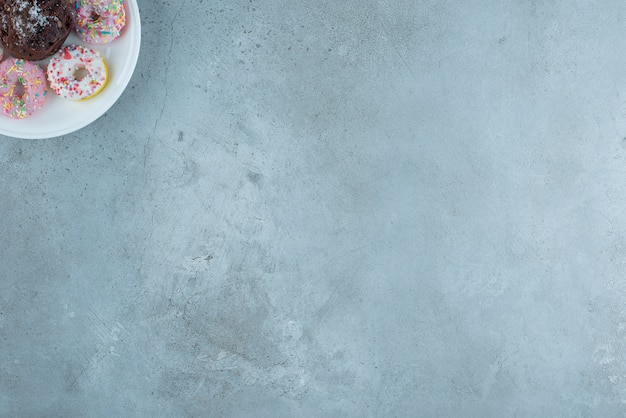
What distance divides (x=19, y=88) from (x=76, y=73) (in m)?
0.21

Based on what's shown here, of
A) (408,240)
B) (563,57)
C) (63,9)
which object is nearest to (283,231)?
(408,240)

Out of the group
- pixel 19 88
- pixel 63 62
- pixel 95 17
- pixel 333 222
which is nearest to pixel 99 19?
pixel 95 17

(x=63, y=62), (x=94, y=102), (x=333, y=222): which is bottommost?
(x=333, y=222)

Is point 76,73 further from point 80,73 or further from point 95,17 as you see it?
point 95,17

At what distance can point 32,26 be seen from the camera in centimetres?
182

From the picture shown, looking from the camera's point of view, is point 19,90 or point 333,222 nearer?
point 19,90

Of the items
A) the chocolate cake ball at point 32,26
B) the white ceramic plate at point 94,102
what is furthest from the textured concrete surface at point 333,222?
the chocolate cake ball at point 32,26

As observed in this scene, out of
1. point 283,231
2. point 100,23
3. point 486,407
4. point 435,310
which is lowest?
point 486,407

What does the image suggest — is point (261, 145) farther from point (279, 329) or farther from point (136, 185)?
point (279, 329)

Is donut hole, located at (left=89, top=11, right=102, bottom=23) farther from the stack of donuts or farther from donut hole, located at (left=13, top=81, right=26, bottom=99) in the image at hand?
donut hole, located at (left=13, top=81, right=26, bottom=99)

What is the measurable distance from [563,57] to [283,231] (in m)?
1.44

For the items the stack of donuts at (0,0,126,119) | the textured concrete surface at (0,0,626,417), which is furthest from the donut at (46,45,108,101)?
the textured concrete surface at (0,0,626,417)

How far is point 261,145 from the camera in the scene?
7.35ft

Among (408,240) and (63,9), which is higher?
(63,9)
